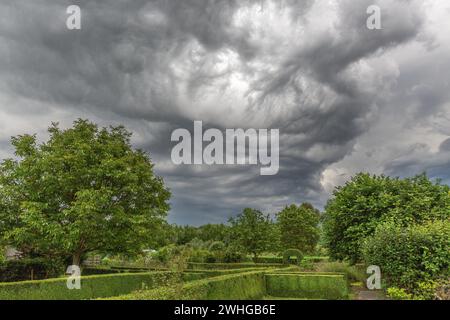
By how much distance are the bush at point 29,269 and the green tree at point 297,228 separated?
40.2 metres

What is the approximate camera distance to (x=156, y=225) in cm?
Result: 3050

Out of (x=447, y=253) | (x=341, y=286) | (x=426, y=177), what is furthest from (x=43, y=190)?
(x=426, y=177)

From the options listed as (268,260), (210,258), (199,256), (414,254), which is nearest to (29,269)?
(199,256)

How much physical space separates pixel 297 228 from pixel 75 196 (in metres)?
43.5

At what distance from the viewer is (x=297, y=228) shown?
208 feet

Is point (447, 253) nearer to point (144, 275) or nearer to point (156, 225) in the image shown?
point (144, 275)

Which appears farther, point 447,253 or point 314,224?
point 314,224

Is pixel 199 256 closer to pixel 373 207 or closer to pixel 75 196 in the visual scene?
pixel 75 196

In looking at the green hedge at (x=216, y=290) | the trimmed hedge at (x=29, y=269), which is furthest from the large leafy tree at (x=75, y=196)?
the green hedge at (x=216, y=290)

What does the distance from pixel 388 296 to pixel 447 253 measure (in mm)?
3944

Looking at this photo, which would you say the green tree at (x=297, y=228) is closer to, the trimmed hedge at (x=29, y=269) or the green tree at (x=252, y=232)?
the green tree at (x=252, y=232)

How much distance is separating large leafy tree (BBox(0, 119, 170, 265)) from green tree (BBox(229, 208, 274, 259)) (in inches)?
830

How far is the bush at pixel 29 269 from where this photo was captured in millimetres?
→ 27083
